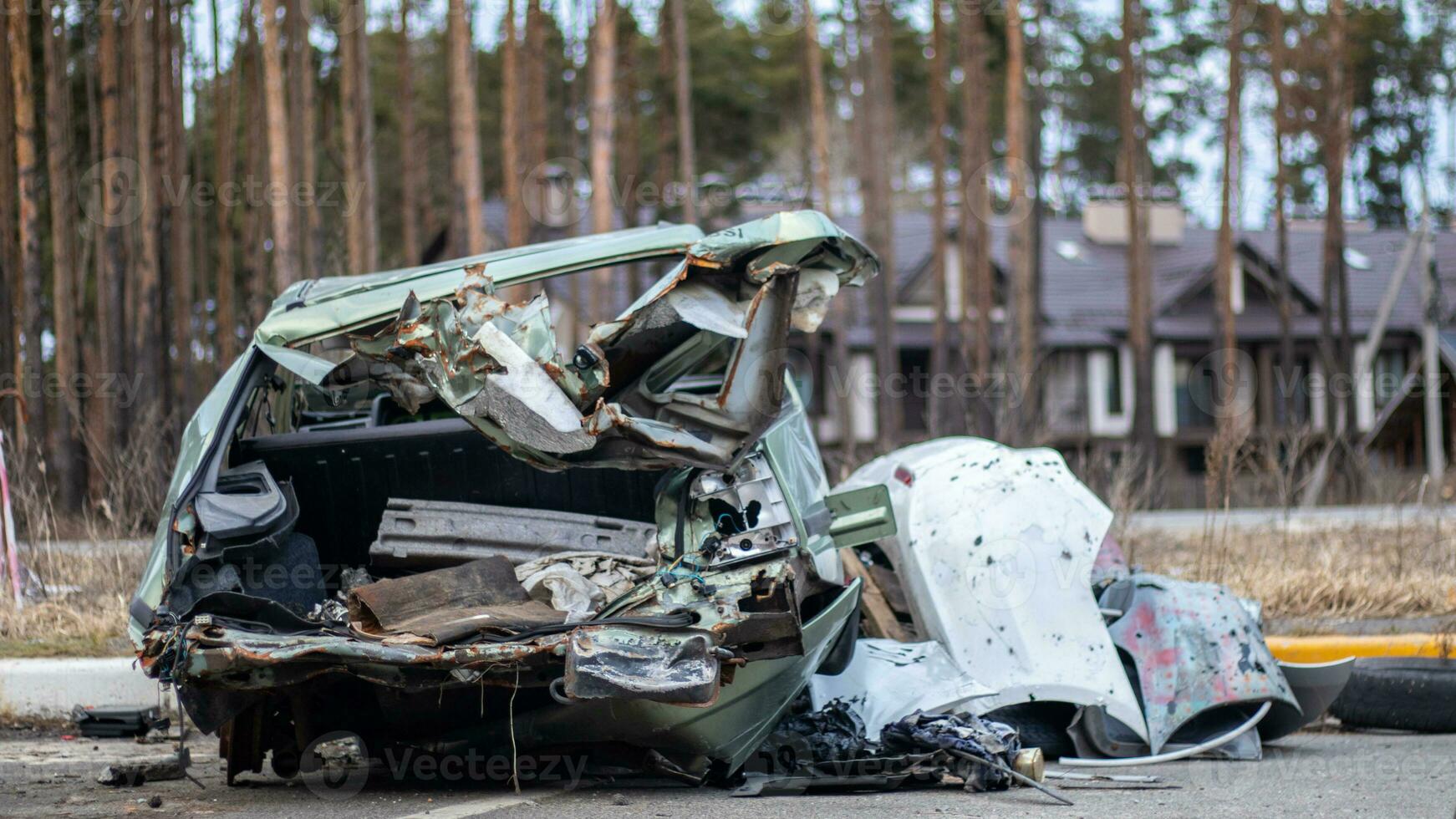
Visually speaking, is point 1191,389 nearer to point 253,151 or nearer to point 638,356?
point 253,151

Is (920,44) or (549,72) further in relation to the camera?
(920,44)

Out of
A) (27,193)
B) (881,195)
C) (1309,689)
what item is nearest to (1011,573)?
(1309,689)

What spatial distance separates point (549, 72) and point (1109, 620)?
30017 mm

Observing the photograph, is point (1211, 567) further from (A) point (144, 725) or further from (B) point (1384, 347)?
(B) point (1384, 347)

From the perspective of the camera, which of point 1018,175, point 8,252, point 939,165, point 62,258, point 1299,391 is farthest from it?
point 1299,391

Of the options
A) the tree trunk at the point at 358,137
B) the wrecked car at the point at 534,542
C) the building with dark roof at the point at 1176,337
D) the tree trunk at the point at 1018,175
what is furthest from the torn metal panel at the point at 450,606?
the building with dark roof at the point at 1176,337

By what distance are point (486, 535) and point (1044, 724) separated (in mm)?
2405

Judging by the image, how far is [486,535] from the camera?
5.34 m

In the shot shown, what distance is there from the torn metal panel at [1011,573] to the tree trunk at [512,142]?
38.4 ft

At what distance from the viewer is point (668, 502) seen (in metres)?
4.85

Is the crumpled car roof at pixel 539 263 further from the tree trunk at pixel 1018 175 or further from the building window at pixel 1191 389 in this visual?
the building window at pixel 1191 389

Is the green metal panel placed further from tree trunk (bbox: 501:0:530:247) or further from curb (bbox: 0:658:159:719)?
tree trunk (bbox: 501:0:530:247)

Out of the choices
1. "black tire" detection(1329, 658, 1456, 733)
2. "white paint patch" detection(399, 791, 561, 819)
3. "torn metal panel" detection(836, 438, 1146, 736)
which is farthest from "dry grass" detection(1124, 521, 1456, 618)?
"white paint patch" detection(399, 791, 561, 819)

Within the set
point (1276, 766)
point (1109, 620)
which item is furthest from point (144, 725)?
point (1276, 766)
